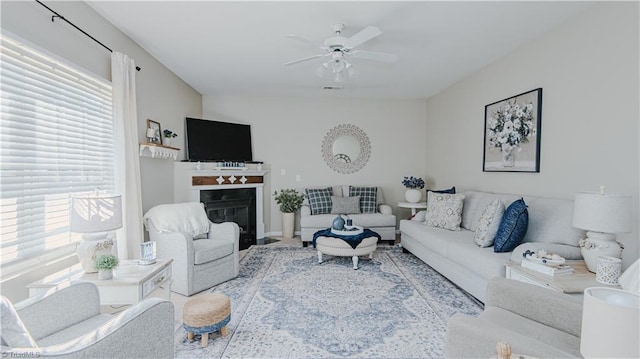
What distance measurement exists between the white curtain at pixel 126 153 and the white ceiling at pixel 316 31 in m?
0.46

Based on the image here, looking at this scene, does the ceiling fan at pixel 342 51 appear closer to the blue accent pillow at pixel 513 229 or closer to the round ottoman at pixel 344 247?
the blue accent pillow at pixel 513 229

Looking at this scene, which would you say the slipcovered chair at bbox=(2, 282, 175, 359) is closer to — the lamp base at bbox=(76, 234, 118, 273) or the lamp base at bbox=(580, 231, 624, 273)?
the lamp base at bbox=(76, 234, 118, 273)

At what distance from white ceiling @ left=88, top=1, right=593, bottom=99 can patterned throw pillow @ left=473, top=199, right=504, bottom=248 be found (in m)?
1.69

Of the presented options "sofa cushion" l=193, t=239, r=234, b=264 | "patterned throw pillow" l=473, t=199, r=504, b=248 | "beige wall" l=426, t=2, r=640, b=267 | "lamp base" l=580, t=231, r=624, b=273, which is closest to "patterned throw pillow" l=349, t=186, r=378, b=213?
"beige wall" l=426, t=2, r=640, b=267

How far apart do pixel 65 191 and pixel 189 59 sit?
2.11 metres

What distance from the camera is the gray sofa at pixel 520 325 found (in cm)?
127

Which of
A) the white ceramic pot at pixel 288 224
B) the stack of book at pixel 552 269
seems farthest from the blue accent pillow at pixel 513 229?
the white ceramic pot at pixel 288 224

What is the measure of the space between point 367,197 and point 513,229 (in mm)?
2787

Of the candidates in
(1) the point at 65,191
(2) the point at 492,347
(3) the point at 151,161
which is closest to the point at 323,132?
(3) the point at 151,161

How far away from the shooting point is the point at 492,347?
1.30 metres

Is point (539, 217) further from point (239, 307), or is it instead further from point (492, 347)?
point (239, 307)

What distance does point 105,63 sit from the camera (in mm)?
2764

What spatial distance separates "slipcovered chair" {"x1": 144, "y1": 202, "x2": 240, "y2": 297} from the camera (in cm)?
294

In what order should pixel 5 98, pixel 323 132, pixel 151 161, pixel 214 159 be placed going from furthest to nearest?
pixel 323 132
pixel 214 159
pixel 151 161
pixel 5 98
